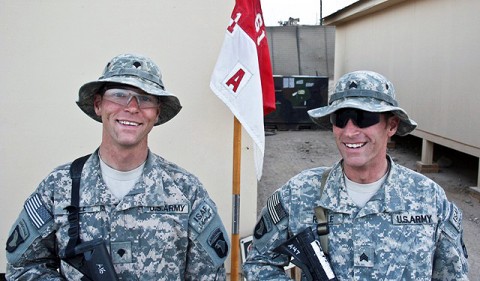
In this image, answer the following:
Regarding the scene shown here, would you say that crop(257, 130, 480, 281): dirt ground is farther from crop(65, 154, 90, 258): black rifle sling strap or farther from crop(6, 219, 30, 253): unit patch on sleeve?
crop(6, 219, 30, 253): unit patch on sleeve

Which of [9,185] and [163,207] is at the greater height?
[163,207]

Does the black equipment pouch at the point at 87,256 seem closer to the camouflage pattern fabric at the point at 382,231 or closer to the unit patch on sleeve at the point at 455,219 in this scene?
the camouflage pattern fabric at the point at 382,231

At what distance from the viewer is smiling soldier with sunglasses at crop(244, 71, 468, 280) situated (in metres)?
1.79

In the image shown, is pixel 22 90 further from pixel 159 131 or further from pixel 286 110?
pixel 286 110

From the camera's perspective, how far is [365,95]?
1.83 meters

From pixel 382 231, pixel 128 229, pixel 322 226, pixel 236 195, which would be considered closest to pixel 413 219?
pixel 382 231

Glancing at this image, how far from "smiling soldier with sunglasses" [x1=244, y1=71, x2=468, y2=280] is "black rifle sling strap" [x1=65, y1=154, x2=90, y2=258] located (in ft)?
2.23

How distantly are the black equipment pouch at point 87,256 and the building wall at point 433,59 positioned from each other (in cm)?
572

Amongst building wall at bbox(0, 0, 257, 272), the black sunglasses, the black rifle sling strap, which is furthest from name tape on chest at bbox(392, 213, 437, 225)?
building wall at bbox(0, 0, 257, 272)

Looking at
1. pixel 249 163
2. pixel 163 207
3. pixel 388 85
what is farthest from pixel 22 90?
pixel 388 85

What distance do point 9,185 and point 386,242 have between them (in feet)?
9.62

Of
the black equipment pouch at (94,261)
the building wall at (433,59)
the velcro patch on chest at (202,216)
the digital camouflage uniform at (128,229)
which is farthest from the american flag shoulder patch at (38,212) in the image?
the building wall at (433,59)

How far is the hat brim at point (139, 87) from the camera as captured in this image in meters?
1.84

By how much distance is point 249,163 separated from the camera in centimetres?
368
